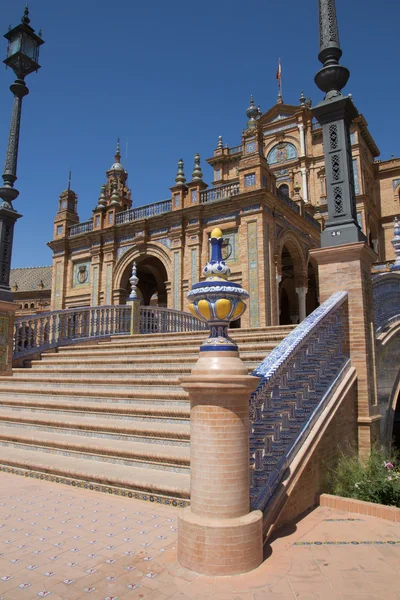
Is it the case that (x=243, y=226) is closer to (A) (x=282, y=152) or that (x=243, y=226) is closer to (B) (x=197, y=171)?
(B) (x=197, y=171)

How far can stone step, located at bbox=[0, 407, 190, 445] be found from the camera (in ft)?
19.2

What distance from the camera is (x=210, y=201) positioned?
19.5 m

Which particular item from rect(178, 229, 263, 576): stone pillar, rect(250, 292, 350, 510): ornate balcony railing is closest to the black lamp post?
rect(250, 292, 350, 510): ornate balcony railing

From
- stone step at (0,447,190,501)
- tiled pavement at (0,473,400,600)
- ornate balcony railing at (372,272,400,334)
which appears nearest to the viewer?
tiled pavement at (0,473,400,600)

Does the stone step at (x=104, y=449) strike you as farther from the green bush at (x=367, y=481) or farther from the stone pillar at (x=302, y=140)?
the stone pillar at (x=302, y=140)

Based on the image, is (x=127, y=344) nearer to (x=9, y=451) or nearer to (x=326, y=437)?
(x=9, y=451)

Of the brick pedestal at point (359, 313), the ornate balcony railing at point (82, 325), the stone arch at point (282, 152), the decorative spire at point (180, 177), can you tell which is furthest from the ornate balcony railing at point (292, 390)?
the stone arch at point (282, 152)

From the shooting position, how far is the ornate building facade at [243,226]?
18.3 metres

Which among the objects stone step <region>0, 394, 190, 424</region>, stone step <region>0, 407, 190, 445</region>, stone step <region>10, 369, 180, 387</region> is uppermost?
stone step <region>10, 369, 180, 387</region>

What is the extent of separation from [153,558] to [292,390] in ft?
7.57

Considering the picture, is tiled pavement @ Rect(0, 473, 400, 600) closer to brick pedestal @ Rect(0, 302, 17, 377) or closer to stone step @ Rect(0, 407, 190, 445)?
stone step @ Rect(0, 407, 190, 445)

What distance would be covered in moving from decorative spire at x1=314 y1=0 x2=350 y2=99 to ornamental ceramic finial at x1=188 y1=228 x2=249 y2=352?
489 cm

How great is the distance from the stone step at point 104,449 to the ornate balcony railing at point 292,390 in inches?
46.4

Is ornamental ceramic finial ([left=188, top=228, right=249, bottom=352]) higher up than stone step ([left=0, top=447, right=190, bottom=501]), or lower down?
higher up
